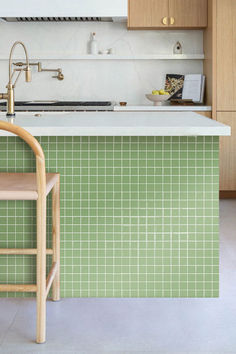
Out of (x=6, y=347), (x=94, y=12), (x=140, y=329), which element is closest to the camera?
(x=6, y=347)

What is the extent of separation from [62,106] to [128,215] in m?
2.65

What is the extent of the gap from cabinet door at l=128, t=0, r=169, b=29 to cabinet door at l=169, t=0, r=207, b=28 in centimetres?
7

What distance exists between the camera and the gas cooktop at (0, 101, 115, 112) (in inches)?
192

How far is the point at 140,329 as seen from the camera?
221 cm

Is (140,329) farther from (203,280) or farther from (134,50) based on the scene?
(134,50)

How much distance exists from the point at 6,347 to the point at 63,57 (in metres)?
3.80

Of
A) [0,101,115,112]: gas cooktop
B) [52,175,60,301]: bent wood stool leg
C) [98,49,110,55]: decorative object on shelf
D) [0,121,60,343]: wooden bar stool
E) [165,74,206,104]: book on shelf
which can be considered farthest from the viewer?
[98,49,110,55]: decorative object on shelf

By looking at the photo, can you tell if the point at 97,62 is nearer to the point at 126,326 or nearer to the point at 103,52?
the point at 103,52

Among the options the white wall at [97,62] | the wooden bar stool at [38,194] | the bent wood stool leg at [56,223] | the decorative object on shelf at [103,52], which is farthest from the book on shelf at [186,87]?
the wooden bar stool at [38,194]

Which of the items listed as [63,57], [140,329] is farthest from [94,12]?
[140,329]

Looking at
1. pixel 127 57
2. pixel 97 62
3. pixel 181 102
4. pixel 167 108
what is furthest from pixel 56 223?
pixel 97 62

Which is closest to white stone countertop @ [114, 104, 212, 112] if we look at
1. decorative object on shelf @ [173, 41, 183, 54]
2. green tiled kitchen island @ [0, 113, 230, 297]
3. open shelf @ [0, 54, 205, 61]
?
open shelf @ [0, 54, 205, 61]

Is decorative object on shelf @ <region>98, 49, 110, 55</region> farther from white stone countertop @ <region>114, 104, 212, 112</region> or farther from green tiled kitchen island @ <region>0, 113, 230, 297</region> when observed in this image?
green tiled kitchen island @ <region>0, 113, 230, 297</region>

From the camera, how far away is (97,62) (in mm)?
5527
